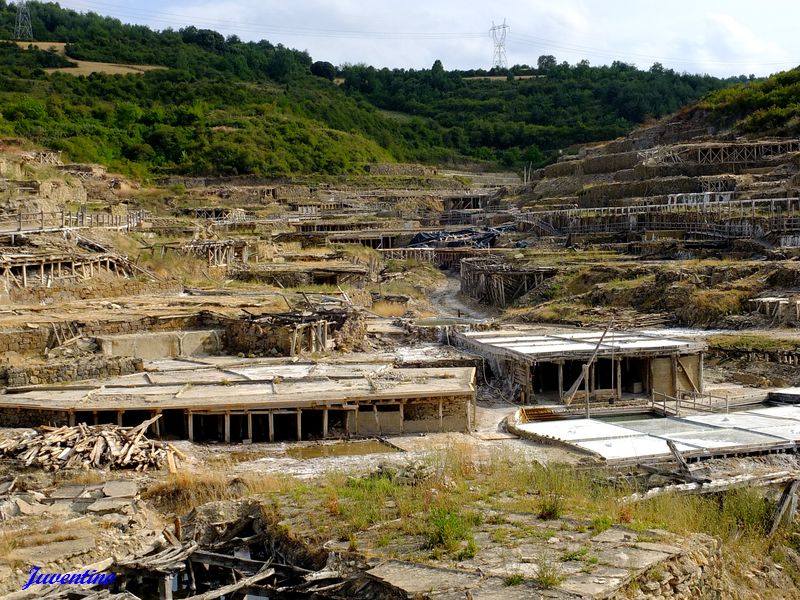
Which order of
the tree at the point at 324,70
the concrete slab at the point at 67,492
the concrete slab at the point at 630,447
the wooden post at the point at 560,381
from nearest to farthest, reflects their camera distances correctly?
1. the concrete slab at the point at 67,492
2. the concrete slab at the point at 630,447
3. the wooden post at the point at 560,381
4. the tree at the point at 324,70

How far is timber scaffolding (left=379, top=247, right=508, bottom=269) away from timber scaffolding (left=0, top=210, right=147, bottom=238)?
15.7m

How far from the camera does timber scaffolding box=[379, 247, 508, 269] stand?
167 feet

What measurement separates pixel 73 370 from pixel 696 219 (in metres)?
27.3

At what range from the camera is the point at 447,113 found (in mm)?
104688

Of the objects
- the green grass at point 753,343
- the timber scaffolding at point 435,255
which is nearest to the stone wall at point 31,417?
the green grass at point 753,343

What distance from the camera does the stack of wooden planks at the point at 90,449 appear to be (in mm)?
17016

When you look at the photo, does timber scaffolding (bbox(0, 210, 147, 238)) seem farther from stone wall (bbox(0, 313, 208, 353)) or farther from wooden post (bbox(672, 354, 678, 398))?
wooden post (bbox(672, 354, 678, 398))

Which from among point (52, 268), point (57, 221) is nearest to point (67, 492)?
point (52, 268)

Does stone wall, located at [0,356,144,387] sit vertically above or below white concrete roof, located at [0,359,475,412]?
above

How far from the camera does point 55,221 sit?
115 ft

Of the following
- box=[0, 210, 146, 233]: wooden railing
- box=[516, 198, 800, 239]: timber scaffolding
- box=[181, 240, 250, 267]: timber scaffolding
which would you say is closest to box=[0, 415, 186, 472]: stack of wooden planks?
box=[0, 210, 146, 233]: wooden railing

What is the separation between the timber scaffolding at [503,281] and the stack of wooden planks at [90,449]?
864 inches

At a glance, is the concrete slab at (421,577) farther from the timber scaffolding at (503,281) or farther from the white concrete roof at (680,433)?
the timber scaffolding at (503,281)

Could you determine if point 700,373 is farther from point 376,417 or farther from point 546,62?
point 546,62
